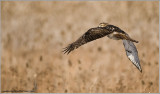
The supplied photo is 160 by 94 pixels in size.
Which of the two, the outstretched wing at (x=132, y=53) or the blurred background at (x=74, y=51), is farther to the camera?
the blurred background at (x=74, y=51)

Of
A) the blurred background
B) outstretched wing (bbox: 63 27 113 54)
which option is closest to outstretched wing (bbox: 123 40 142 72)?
outstretched wing (bbox: 63 27 113 54)

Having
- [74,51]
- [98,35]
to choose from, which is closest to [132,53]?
[98,35]

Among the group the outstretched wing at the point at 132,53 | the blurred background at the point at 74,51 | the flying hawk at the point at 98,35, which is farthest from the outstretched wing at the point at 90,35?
the blurred background at the point at 74,51

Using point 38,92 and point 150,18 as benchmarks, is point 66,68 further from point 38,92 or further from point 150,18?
point 150,18

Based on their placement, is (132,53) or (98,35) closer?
(98,35)

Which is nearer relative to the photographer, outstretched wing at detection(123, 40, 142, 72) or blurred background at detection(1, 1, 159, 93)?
outstretched wing at detection(123, 40, 142, 72)

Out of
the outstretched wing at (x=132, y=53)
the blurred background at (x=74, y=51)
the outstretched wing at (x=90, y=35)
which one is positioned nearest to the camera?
the outstretched wing at (x=90, y=35)

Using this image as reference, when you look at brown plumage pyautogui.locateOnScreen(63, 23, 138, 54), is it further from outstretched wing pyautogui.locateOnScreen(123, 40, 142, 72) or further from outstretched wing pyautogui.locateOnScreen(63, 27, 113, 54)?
outstretched wing pyautogui.locateOnScreen(123, 40, 142, 72)

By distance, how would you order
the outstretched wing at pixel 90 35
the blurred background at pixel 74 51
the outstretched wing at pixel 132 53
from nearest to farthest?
the outstretched wing at pixel 90 35 < the outstretched wing at pixel 132 53 < the blurred background at pixel 74 51

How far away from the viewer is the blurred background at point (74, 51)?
9.83 meters

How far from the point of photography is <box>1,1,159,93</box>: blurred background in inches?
387

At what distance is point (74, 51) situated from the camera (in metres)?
12.3

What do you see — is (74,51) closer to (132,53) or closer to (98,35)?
(132,53)

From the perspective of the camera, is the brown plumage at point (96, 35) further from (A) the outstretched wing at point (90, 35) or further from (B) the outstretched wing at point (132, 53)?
(B) the outstretched wing at point (132, 53)
